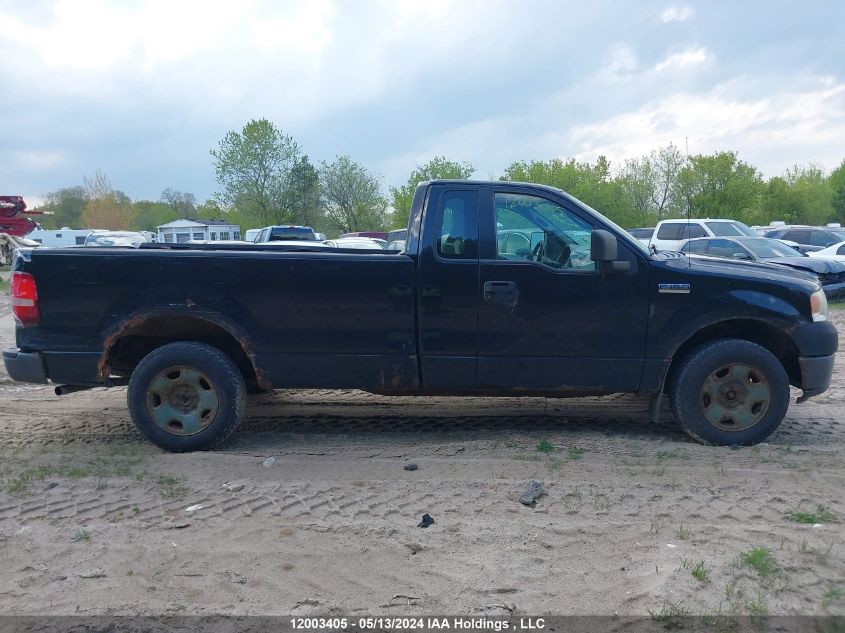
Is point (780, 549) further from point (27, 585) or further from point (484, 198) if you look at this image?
point (27, 585)

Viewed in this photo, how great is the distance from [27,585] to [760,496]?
4196 mm

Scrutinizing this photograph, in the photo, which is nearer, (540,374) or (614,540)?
(614,540)

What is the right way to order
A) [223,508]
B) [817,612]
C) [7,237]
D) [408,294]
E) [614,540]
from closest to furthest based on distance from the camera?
[817,612] → [614,540] → [223,508] → [408,294] → [7,237]

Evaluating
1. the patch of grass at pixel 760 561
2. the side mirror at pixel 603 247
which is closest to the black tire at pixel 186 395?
the side mirror at pixel 603 247

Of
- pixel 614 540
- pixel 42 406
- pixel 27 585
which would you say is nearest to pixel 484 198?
pixel 614 540

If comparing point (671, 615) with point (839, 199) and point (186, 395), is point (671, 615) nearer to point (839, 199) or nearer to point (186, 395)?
point (186, 395)

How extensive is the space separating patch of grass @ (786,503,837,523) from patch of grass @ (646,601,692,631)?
1313mm

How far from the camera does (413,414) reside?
20.9 ft

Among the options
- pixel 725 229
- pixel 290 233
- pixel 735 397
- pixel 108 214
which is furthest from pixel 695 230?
pixel 108 214

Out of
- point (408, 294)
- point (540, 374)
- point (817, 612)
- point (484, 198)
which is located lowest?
point (817, 612)

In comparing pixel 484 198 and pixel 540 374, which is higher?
pixel 484 198

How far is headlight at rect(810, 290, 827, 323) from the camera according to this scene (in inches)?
203

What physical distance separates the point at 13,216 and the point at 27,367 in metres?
26.5

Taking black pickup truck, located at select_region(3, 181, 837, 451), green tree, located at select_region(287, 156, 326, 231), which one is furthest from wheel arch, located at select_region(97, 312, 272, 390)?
green tree, located at select_region(287, 156, 326, 231)
